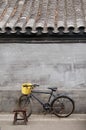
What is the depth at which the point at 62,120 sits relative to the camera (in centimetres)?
1251

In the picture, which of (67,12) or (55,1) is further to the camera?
(55,1)

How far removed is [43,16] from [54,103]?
3.04 m

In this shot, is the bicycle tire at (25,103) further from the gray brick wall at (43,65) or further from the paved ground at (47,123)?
the gray brick wall at (43,65)

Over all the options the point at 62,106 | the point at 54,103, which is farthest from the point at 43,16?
the point at 62,106

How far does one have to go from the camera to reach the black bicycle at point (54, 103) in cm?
1304

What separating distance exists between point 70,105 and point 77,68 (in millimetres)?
1233

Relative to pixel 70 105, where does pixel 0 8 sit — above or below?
above

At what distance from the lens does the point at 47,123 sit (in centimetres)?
1204

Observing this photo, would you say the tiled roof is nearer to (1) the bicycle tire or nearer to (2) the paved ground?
(1) the bicycle tire

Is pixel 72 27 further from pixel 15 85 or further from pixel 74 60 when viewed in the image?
pixel 15 85

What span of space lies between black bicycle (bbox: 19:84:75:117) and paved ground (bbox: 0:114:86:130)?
0.81 ft

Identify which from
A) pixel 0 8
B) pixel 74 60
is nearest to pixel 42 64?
pixel 74 60

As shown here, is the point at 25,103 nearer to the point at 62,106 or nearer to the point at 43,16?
the point at 62,106

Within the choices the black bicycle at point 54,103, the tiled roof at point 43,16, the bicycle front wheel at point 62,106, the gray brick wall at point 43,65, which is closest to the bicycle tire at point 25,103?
the black bicycle at point 54,103
